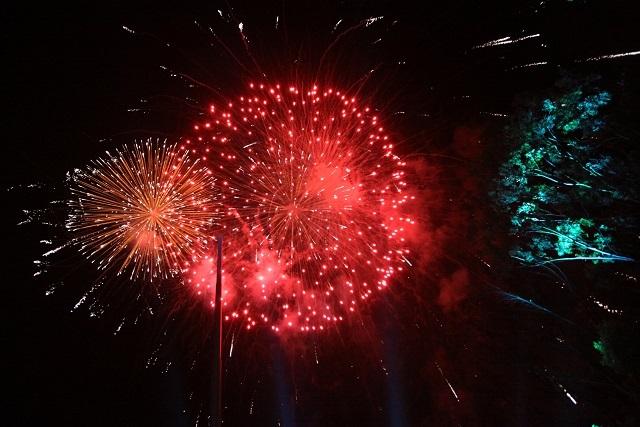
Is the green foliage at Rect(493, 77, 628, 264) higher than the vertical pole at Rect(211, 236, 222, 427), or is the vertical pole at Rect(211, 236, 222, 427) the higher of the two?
the green foliage at Rect(493, 77, 628, 264)

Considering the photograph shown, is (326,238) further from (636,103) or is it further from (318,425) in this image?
(318,425)

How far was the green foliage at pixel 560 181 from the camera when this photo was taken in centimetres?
975

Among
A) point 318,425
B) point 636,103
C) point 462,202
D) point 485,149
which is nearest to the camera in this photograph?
point 636,103

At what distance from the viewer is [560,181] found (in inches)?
411

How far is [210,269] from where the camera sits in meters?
12.0

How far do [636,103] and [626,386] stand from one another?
19.0ft

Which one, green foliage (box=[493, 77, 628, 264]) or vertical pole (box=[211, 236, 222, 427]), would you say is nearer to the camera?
vertical pole (box=[211, 236, 222, 427])

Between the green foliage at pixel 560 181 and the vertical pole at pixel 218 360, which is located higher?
the green foliage at pixel 560 181

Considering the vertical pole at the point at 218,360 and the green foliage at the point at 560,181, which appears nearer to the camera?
the vertical pole at the point at 218,360

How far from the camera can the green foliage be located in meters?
9.75

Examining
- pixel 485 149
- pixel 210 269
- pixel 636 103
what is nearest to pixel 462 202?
pixel 485 149

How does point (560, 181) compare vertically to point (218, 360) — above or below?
above

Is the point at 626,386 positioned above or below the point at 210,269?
below

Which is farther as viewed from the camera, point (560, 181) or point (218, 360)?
point (560, 181)
